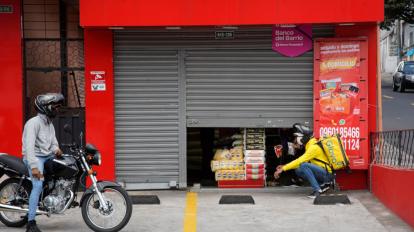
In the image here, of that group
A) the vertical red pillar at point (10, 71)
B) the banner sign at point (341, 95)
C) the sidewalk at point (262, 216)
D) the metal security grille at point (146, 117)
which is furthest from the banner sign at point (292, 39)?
the vertical red pillar at point (10, 71)

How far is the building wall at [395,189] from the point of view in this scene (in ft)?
25.7

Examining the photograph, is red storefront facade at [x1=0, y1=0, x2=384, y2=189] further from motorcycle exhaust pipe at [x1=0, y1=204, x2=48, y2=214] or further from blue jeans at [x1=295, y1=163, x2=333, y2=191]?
motorcycle exhaust pipe at [x1=0, y1=204, x2=48, y2=214]

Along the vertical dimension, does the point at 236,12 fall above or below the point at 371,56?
above

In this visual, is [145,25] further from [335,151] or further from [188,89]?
[335,151]

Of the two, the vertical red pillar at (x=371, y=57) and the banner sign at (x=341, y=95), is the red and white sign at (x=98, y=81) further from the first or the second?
the vertical red pillar at (x=371, y=57)

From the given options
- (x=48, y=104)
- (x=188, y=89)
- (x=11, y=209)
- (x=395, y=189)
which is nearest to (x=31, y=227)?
(x=11, y=209)

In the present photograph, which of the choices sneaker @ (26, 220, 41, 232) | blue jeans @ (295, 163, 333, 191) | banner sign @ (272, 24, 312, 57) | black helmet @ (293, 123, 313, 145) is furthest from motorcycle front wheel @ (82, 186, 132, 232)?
banner sign @ (272, 24, 312, 57)

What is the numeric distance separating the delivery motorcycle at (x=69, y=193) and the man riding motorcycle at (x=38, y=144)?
14cm

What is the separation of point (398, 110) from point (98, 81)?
551 inches

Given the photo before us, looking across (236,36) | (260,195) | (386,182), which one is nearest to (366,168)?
(386,182)

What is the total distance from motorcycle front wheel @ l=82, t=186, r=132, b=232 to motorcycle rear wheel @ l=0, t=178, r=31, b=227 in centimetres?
84

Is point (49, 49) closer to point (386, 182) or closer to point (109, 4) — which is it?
point (109, 4)

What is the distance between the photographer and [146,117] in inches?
408

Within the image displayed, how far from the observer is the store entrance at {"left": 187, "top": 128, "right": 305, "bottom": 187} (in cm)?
1045
